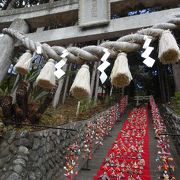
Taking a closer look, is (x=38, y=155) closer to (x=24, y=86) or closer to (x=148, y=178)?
(x=24, y=86)

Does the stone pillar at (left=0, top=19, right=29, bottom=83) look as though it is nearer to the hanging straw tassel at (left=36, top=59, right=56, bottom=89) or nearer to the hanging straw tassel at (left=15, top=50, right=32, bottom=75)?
the hanging straw tassel at (left=15, top=50, right=32, bottom=75)

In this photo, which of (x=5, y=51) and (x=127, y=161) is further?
(x=127, y=161)

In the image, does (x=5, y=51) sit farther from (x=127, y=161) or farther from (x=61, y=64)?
(x=127, y=161)

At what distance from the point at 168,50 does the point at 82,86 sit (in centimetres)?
55

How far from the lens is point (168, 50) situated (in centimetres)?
136

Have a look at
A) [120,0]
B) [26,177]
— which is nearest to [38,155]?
[26,177]

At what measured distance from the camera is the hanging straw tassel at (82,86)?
1.46m

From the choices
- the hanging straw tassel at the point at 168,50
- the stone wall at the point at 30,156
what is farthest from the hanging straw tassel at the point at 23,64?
the stone wall at the point at 30,156

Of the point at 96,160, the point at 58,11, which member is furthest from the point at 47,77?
the point at 96,160

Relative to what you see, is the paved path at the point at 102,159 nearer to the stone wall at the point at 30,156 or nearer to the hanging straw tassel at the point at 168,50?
the stone wall at the point at 30,156

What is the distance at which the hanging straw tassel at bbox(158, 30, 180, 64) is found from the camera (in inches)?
Answer: 53.5

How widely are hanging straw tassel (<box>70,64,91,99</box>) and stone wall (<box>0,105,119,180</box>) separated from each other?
2495mm

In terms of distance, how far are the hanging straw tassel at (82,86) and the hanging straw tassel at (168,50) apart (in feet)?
1.56

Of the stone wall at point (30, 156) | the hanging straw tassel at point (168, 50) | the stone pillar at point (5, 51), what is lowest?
the stone wall at point (30, 156)
